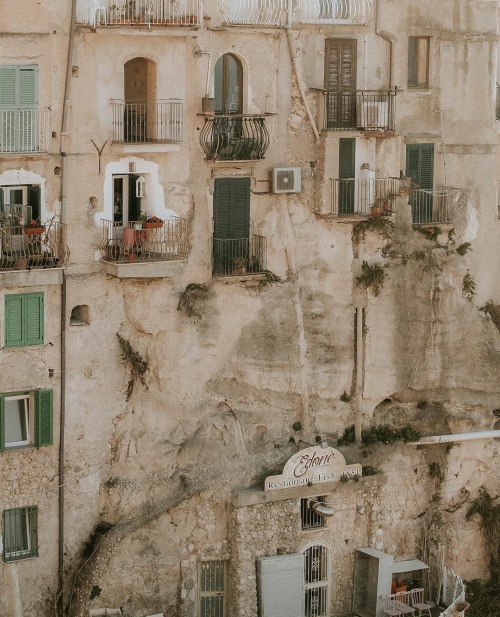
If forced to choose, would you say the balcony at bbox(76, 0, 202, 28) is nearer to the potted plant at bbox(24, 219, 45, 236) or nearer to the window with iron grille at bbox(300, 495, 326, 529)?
the potted plant at bbox(24, 219, 45, 236)

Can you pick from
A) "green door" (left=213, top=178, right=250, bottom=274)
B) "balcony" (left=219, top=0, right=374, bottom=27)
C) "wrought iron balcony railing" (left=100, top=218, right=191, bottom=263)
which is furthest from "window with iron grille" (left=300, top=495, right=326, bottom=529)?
"balcony" (left=219, top=0, right=374, bottom=27)

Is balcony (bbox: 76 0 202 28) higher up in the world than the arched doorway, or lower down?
higher up

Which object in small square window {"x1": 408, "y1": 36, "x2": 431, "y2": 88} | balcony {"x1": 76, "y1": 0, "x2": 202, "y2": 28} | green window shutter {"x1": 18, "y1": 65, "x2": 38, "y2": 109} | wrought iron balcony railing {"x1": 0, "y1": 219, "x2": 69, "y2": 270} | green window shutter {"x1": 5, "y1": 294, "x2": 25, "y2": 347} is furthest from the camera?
small square window {"x1": 408, "y1": 36, "x2": 431, "y2": 88}

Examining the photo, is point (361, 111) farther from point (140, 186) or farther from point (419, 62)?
point (140, 186)

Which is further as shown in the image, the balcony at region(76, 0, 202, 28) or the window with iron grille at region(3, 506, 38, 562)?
the window with iron grille at region(3, 506, 38, 562)

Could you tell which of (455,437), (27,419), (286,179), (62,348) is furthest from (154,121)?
(455,437)
